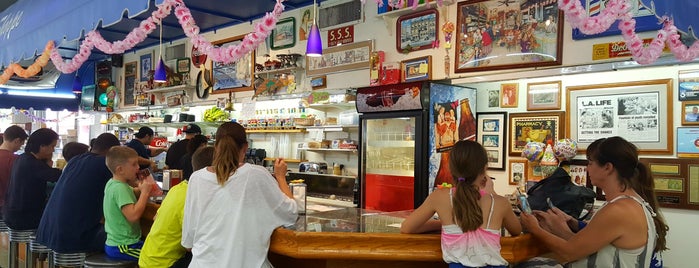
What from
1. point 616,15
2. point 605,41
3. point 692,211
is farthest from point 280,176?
point 692,211

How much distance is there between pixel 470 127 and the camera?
5.39 meters

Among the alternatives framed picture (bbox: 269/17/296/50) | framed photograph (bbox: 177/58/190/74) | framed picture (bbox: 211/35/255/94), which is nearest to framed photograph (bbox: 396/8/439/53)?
framed picture (bbox: 269/17/296/50)

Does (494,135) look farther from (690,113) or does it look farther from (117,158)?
(117,158)

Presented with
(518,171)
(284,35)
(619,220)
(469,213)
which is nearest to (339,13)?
(284,35)

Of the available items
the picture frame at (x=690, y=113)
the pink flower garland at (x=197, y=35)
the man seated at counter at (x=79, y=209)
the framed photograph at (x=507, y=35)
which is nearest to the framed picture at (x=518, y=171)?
the framed photograph at (x=507, y=35)

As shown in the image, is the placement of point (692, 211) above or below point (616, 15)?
below

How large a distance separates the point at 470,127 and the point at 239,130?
332 cm

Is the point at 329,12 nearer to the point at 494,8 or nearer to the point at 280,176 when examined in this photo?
the point at 494,8

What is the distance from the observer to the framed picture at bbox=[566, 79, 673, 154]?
423cm

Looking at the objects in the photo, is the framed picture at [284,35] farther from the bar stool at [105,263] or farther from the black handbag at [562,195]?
the black handbag at [562,195]

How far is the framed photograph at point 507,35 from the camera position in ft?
14.9

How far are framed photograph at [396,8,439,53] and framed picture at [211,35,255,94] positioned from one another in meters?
2.73

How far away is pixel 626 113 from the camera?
175 inches

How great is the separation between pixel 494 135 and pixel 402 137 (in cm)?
97
